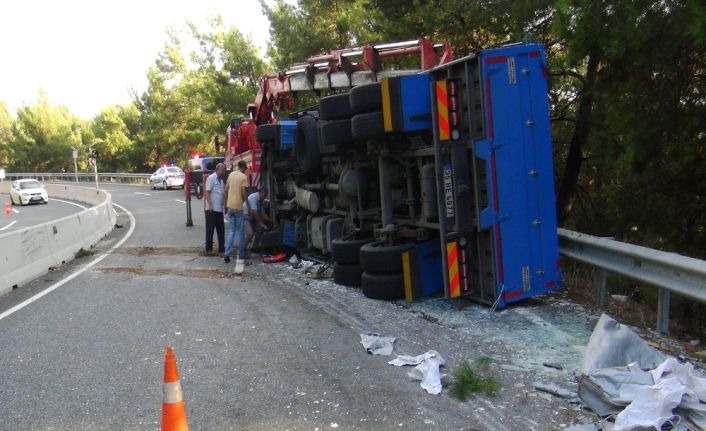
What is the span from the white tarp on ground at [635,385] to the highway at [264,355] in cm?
25

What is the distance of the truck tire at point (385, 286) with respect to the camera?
7.68 meters

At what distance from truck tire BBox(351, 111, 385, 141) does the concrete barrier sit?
19.6 ft

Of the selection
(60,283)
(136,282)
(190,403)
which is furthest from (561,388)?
(60,283)

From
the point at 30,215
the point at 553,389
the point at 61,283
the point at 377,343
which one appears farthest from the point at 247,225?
the point at 30,215

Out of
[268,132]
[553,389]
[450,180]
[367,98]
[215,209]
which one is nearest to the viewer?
[553,389]

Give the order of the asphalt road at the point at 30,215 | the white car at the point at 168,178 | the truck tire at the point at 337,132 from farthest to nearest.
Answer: the white car at the point at 168,178 < the asphalt road at the point at 30,215 < the truck tire at the point at 337,132

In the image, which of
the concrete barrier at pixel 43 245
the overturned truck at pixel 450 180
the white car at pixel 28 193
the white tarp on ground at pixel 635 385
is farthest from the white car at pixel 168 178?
the white tarp on ground at pixel 635 385

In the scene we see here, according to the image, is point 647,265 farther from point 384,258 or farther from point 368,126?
point 368,126

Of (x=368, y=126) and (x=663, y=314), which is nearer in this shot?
(x=663, y=314)

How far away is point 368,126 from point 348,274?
2.09m

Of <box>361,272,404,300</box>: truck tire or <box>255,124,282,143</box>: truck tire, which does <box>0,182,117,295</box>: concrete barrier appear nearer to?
<box>255,124,282,143</box>: truck tire

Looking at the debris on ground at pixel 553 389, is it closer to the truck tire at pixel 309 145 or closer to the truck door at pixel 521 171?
the truck door at pixel 521 171

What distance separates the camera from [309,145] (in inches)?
406

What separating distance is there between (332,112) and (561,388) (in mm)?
5230
